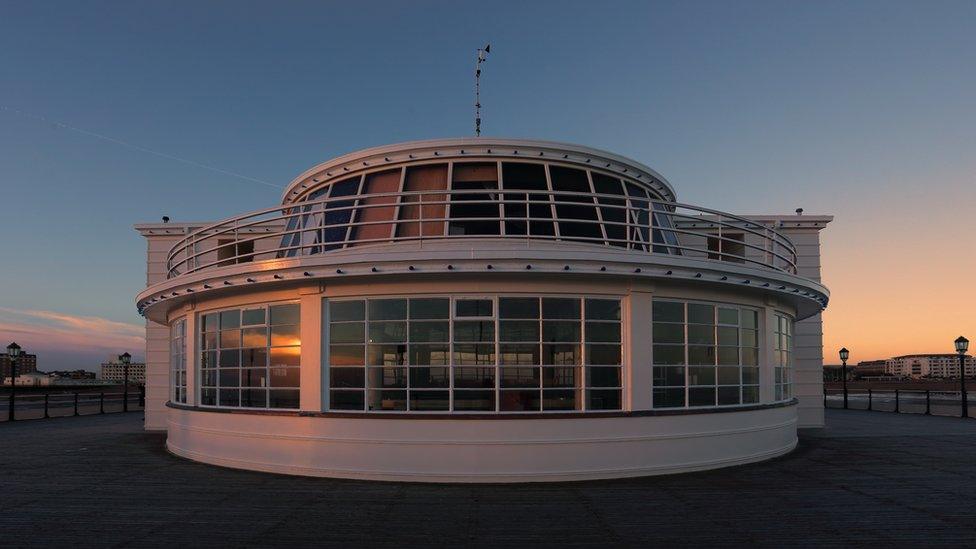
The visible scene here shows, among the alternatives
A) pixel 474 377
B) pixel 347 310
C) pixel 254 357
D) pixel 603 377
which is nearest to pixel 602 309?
pixel 603 377

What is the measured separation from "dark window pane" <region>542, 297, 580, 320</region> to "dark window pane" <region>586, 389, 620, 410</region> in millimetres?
1399

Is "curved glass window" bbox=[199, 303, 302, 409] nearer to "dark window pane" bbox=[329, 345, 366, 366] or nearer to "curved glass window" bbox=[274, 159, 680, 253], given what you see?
"dark window pane" bbox=[329, 345, 366, 366]

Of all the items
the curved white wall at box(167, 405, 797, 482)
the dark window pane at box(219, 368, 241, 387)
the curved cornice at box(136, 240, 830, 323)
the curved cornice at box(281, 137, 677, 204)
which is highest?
the curved cornice at box(281, 137, 677, 204)

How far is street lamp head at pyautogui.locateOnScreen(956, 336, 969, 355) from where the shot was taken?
85.9ft

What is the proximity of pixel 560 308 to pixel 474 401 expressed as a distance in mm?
2186

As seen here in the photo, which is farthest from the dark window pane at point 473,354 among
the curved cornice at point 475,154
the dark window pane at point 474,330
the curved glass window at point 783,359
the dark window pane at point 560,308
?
the curved glass window at point 783,359

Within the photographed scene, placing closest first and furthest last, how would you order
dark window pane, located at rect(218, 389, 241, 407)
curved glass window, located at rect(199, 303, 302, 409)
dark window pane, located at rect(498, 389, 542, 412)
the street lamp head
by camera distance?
dark window pane, located at rect(498, 389, 542, 412) < curved glass window, located at rect(199, 303, 302, 409) < dark window pane, located at rect(218, 389, 241, 407) < the street lamp head

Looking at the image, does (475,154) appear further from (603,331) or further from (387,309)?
(603,331)

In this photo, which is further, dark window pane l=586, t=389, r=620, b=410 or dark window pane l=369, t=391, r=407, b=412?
dark window pane l=586, t=389, r=620, b=410

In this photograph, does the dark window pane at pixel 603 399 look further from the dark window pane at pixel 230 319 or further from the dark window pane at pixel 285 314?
the dark window pane at pixel 230 319

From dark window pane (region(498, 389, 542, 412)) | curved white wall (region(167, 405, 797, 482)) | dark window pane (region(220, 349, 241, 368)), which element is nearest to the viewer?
curved white wall (region(167, 405, 797, 482))

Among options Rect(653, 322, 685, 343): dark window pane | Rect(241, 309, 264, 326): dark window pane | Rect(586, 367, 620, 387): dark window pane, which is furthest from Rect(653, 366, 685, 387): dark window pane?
Rect(241, 309, 264, 326): dark window pane

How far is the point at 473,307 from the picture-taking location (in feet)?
39.0

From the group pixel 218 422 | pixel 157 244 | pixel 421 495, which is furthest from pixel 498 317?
pixel 157 244
